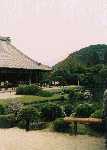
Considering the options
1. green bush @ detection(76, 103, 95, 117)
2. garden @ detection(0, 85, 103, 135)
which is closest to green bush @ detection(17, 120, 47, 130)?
garden @ detection(0, 85, 103, 135)

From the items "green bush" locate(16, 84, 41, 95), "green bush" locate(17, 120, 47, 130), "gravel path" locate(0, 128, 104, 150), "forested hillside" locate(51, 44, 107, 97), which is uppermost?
"forested hillside" locate(51, 44, 107, 97)

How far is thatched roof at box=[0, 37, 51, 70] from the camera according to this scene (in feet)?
127

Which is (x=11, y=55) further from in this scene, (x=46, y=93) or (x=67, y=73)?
(x=46, y=93)

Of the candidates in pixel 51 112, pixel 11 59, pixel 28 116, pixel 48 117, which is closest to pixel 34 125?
pixel 28 116

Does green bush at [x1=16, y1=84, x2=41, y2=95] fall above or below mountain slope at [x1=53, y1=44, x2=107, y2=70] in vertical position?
below

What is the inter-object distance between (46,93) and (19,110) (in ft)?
34.9

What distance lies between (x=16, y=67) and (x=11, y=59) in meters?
2.26

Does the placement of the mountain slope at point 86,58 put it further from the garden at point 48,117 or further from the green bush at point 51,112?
the green bush at point 51,112

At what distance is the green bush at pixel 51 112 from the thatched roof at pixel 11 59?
1997 cm

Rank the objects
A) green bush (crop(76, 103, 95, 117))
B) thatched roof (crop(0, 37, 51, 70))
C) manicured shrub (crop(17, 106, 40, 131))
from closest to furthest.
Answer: manicured shrub (crop(17, 106, 40, 131)) < green bush (crop(76, 103, 95, 117)) < thatched roof (crop(0, 37, 51, 70))

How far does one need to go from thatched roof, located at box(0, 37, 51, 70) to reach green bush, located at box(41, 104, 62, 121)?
19974mm

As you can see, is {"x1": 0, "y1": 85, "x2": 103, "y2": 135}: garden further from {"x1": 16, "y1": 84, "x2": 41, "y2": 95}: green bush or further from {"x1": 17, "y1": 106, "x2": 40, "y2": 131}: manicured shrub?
{"x1": 16, "y1": 84, "x2": 41, "y2": 95}: green bush

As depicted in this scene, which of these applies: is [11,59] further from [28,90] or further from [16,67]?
[28,90]

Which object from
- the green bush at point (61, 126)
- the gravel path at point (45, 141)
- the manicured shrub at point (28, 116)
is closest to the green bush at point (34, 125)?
the manicured shrub at point (28, 116)
